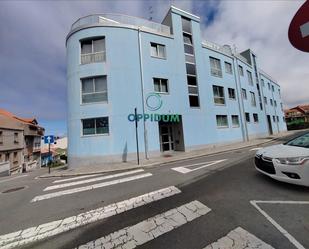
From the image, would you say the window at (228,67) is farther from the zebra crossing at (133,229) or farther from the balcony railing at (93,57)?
the zebra crossing at (133,229)

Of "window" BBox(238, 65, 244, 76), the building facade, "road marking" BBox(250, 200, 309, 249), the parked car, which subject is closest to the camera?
"road marking" BBox(250, 200, 309, 249)

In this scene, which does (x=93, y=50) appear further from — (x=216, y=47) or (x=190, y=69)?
(x=216, y=47)

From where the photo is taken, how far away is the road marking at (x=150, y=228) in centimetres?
320

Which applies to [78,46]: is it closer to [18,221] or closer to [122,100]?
[122,100]

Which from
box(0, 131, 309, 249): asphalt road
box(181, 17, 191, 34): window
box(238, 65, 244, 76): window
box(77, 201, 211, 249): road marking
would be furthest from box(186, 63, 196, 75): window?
box(77, 201, 211, 249): road marking

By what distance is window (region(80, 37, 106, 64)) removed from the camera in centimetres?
1456

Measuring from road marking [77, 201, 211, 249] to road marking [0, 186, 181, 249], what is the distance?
87 centimetres

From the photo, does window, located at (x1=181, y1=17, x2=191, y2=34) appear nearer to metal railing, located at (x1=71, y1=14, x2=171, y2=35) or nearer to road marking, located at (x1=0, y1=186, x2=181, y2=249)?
metal railing, located at (x1=71, y1=14, x2=171, y2=35)

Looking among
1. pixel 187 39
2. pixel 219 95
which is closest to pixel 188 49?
pixel 187 39

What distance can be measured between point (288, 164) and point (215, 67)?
1767 centimetres

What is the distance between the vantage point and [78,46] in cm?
1467

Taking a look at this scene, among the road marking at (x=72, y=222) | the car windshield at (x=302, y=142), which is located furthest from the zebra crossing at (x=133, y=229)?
the car windshield at (x=302, y=142)

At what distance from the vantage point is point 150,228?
358 centimetres

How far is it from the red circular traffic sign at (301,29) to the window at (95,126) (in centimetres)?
1304
